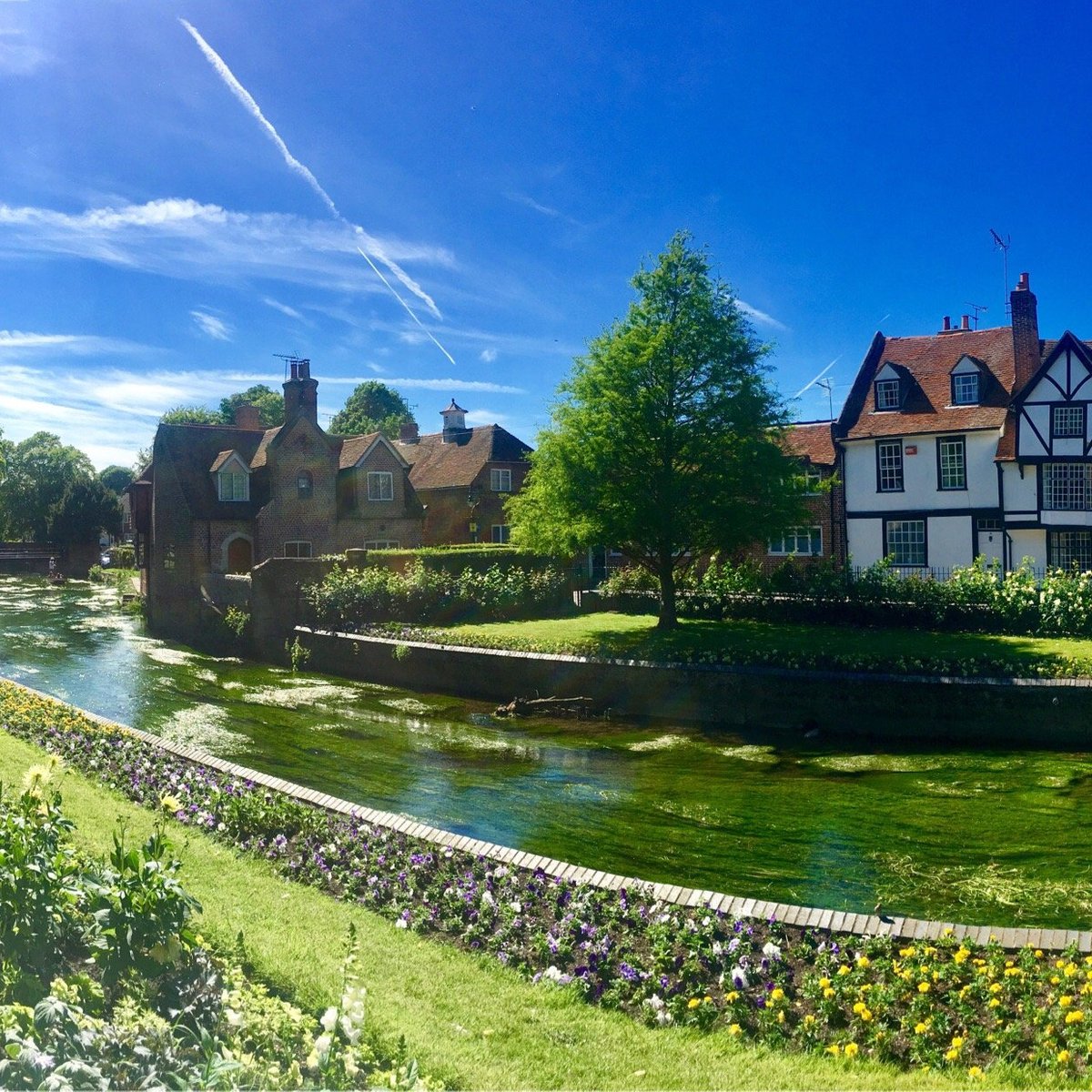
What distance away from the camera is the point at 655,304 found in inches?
1132

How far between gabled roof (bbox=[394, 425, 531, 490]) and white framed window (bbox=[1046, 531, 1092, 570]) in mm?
28362

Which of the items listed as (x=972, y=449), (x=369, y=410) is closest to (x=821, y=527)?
(x=972, y=449)

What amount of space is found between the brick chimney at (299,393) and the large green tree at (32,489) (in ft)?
193

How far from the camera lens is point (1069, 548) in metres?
38.0

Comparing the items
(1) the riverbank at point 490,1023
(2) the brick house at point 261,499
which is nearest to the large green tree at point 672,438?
(1) the riverbank at point 490,1023

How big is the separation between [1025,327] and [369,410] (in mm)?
77545

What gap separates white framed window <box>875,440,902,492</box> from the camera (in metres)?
41.2

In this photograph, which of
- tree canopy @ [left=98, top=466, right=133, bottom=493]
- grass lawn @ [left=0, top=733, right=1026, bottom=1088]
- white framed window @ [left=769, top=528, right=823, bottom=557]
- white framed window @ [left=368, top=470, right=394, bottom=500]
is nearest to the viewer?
grass lawn @ [left=0, top=733, right=1026, bottom=1088]

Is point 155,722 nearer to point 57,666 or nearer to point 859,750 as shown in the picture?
point 57,666

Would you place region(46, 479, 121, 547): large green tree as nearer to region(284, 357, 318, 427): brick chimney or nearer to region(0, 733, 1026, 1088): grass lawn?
region(284, 357, 318, 427): brick chimney

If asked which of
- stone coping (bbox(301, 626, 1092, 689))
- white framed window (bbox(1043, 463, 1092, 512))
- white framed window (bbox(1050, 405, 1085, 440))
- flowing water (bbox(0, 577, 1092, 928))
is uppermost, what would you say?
white framed window (bbox(1050, 405, 1085, 440))

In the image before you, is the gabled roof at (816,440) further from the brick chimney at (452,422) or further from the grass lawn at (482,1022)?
the grass lawn at (482,1022)

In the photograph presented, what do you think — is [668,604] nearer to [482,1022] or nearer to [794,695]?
[794,695]

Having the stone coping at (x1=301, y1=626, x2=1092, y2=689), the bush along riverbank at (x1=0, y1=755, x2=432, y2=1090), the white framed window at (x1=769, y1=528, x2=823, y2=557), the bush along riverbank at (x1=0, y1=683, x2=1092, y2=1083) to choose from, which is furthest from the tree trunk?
the bush along riverbank at (x1=0, y1=755, x2=432, y2=1090)
